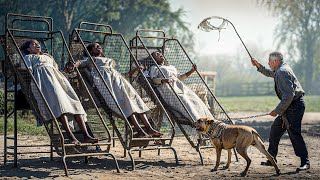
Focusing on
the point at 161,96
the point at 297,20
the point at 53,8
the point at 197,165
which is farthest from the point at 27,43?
the point at 297,20

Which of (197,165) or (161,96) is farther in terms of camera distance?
(161,96)

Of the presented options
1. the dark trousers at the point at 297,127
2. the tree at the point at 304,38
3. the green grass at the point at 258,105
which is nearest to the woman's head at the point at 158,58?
the dark trousers at the point at 297,127

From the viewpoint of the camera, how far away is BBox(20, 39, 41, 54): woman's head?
9.02 meters

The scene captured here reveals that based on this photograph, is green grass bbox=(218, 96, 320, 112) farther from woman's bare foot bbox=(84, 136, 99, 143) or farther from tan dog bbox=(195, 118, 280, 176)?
woman's bare foot bbox=(84, 136, 99, 143)

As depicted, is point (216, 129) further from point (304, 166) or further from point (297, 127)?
point (304, 166)

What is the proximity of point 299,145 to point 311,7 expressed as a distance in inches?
1543

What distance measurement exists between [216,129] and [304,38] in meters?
46.6

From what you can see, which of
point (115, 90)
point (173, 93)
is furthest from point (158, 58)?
point (115, 90)

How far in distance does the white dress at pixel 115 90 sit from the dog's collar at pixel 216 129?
150cm

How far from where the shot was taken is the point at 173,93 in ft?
33.5

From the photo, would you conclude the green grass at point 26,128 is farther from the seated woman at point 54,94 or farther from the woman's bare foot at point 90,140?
the woman's bare foot at point 90,140

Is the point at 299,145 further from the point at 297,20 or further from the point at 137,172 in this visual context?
the point at 297,20

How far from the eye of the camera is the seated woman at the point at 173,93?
10117mm

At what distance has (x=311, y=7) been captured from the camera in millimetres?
45250
